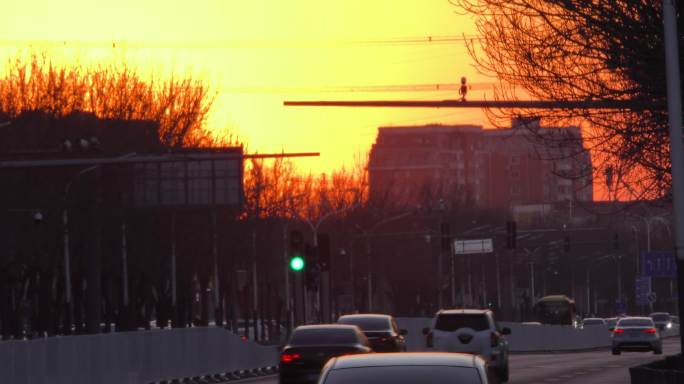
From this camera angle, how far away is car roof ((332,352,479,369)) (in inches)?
540

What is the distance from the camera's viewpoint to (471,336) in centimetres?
4144

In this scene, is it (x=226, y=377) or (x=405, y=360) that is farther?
(x=226, y=377)

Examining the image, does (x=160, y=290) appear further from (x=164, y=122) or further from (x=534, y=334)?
(x=534, y=334)

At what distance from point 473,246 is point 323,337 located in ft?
309

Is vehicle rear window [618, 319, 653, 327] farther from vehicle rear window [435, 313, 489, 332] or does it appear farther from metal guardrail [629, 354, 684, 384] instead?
metal guardrail [629, 354, 684, 384]

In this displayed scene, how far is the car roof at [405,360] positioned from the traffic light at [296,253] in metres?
33.5

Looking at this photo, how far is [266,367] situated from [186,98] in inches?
995

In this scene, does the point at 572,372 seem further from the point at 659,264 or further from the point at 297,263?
the point at 659,264

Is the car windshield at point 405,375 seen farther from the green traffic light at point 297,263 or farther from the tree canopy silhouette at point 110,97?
the tree canopy silhouette at point 110,97

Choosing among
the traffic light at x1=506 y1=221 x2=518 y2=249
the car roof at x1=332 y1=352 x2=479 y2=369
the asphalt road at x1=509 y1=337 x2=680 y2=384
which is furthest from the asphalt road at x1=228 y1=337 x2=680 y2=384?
the car roof at x1=332 y1=352 x2=479 y2=369

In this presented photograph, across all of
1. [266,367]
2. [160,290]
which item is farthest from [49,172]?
[266,367]

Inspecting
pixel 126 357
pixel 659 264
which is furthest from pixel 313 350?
pixel 659 264

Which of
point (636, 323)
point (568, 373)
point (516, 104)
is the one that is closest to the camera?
point (516, 104)

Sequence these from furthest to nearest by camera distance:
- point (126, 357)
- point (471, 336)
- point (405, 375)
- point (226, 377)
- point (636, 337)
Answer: point (636, 337) < point (226, 377) < point (471, 336) < point (126, 357) < point (405, 375)
